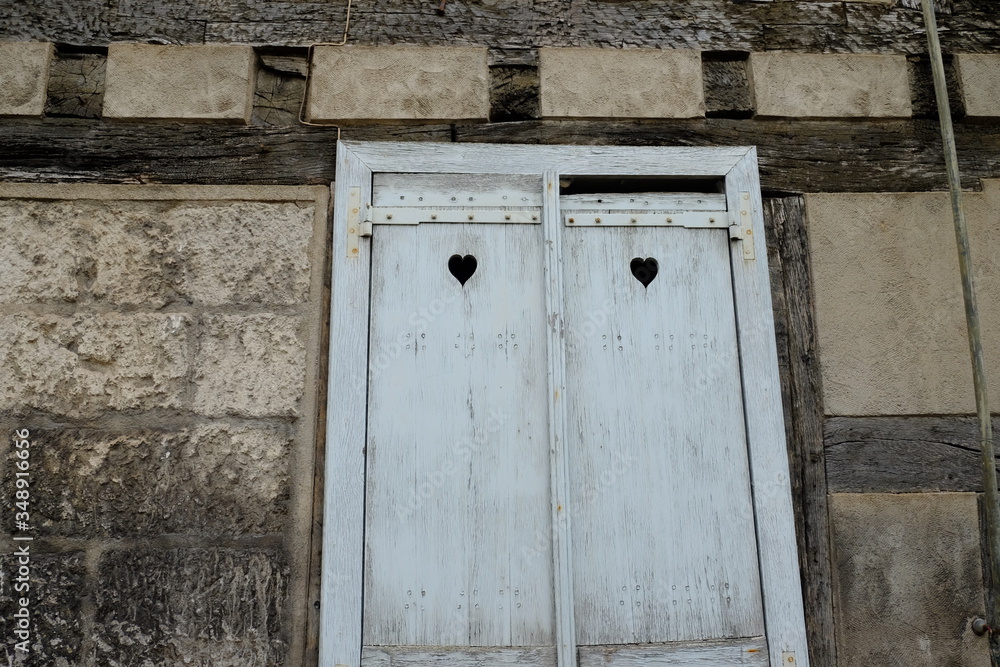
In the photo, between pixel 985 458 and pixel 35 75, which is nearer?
pixel 985 458

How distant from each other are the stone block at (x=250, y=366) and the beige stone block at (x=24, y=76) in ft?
3.05

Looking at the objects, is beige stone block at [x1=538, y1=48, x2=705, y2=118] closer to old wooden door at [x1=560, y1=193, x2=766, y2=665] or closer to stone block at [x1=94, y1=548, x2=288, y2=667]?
old wooden door at [x1=560, y1=193, x2=766, y2=665]

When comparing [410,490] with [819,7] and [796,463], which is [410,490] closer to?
[796,463]

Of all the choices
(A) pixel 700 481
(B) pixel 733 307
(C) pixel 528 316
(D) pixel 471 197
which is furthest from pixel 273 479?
(B) pixel 733 307

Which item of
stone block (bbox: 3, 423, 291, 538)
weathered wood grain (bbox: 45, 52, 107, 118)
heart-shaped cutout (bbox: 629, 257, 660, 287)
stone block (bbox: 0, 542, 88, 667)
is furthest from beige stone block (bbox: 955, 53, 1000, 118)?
stone block (bbox: 0, 542, 88, 667)

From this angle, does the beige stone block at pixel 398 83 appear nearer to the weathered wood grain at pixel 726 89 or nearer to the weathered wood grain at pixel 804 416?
the weathered wood grain at pixel 726 89

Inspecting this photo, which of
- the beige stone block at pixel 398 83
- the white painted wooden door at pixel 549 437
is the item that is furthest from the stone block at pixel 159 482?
the beige stone block at pixel 398 83

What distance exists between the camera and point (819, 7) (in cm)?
246

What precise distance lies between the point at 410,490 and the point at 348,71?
1347mm

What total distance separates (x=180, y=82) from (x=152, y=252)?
570 millimetres

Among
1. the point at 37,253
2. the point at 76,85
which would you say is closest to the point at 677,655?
the point at 37,253

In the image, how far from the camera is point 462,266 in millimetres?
2182

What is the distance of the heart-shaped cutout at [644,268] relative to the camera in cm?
220

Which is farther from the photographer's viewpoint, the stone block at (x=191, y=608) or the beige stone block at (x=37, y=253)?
the beige stone block at (x=37, y=253)
